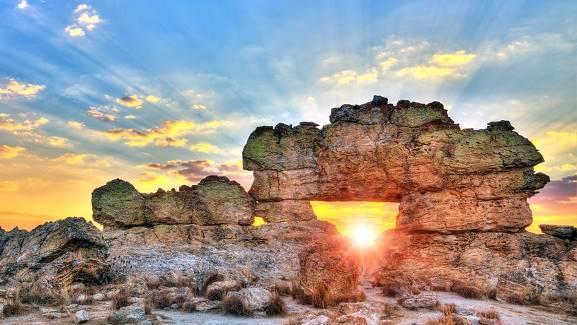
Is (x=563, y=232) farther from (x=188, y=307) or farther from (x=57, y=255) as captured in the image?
(x=57, y=255)

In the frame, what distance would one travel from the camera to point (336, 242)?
1881 centimetres

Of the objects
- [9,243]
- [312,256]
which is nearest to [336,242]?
[312,256]

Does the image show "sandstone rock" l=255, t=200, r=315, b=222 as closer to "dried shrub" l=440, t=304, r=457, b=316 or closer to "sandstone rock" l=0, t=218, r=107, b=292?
"sandstone rock" l=0, t=218, r=107, b=292

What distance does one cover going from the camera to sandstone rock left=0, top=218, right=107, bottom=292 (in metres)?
16.9

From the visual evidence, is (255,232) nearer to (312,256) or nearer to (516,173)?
(312,256)

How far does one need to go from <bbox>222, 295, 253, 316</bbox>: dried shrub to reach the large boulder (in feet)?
47.1

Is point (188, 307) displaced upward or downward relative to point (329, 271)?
downward

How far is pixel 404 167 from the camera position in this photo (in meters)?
27.9

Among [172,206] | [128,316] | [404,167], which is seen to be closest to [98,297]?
[128,316]

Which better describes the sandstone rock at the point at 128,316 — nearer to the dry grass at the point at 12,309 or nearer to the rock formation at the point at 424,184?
the dry grass at the point at 12,309

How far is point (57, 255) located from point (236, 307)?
1026 centimetres

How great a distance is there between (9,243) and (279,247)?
15.3m

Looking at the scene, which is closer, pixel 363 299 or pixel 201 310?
pixel 201 310

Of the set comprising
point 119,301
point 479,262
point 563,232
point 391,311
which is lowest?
point 391,311
